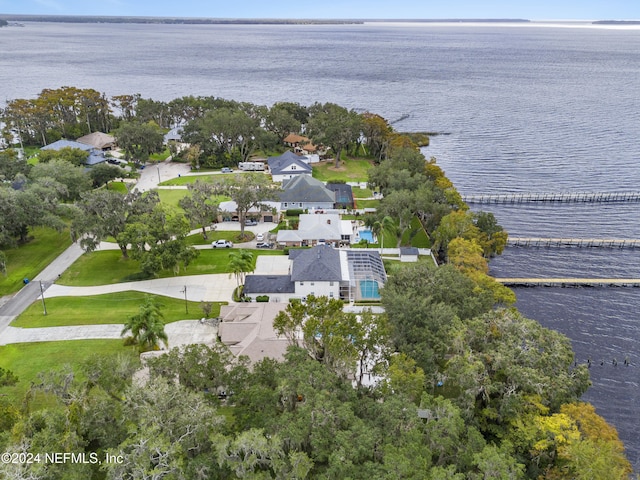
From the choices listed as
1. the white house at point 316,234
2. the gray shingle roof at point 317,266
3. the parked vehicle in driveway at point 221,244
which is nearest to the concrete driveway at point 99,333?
the gray shingle roof at point 317,266

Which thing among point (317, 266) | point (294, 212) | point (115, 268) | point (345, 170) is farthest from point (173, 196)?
point (317, 266)

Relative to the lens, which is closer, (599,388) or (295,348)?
(295,348)

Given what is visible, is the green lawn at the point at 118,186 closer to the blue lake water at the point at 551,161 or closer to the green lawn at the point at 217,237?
the green lawn at the point at 217,237

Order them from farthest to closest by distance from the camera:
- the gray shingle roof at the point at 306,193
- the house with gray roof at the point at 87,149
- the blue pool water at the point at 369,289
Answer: the house with gray roof at the point at 87,149, the gray shingle roof at the point at 306,193, the blue pool water at the point at 369,289

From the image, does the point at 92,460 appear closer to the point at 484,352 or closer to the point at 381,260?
the point at 484,352

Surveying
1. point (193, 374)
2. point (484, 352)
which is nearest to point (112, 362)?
point (193, 374)
